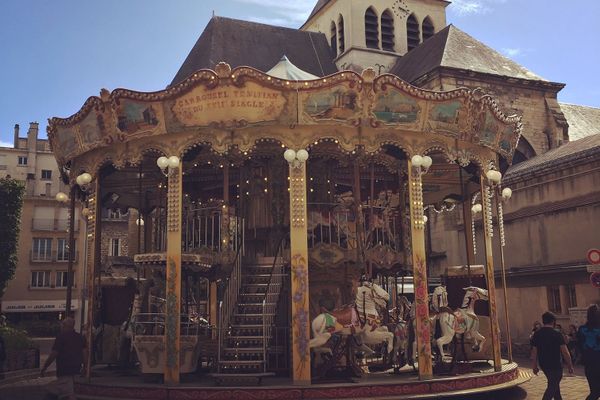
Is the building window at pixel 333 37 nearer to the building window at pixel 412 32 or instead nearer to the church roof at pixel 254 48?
the church roof at pixel 254 48

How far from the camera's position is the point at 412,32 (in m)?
39.6

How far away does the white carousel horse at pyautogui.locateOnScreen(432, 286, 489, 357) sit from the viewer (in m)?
12.5

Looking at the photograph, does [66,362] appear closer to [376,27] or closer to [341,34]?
[341,34]

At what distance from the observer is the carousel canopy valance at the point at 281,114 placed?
11.6m

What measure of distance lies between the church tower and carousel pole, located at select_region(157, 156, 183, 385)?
2542cm

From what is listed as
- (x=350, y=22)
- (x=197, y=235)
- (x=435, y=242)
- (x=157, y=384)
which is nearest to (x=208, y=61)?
(x=350, y=22)

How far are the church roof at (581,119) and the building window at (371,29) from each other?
11977 mm

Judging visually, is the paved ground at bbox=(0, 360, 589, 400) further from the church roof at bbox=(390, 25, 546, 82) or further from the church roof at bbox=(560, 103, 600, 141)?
the church roof at bbox=(560, 103, 600, 141)

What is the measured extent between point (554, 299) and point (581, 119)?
19.1m

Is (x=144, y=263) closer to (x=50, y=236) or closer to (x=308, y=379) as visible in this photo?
(x=308, y=379)

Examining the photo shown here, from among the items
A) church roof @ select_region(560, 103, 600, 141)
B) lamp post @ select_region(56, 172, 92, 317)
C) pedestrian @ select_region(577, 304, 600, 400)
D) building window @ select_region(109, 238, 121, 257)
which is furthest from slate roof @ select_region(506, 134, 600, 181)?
building window @ select_region(109, 238, 121, 257)

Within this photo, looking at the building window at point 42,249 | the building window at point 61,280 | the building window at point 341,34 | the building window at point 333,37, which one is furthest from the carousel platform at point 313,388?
the building window at point 42,249

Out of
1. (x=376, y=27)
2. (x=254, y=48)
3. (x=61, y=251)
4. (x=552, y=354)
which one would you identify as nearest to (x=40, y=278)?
(x=61, y=251)

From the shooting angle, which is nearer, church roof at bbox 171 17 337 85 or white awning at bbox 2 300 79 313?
church roof at bbox 171 17 337 85
